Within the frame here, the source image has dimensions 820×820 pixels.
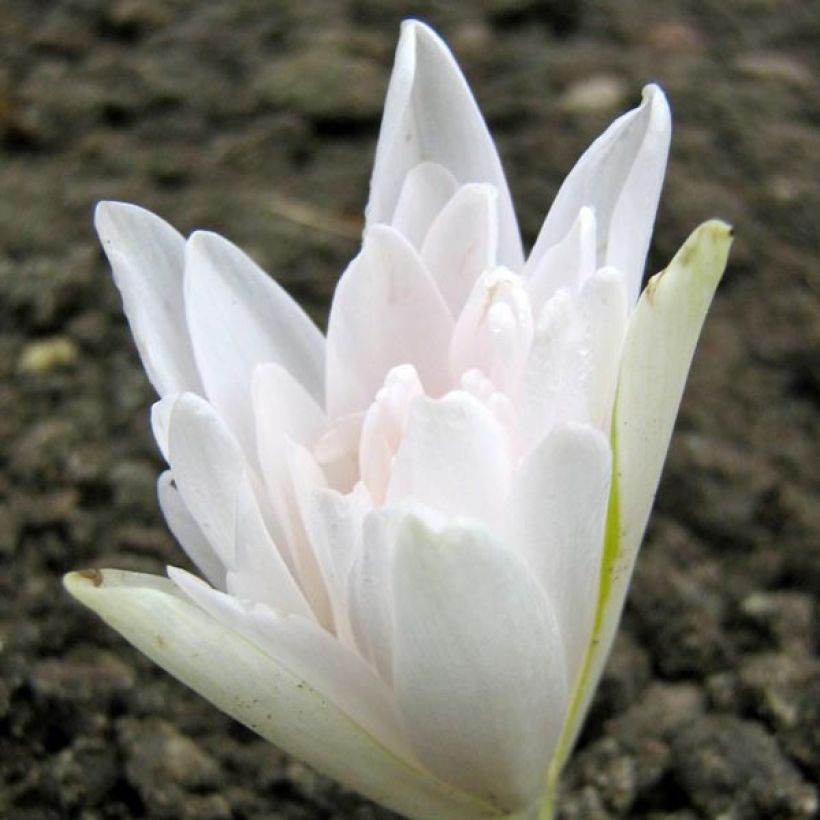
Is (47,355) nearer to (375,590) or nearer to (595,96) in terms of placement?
(595,96)

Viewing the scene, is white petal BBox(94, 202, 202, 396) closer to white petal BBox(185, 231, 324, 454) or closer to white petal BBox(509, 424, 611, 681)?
white petal BBox(185, 231, 324, 454)

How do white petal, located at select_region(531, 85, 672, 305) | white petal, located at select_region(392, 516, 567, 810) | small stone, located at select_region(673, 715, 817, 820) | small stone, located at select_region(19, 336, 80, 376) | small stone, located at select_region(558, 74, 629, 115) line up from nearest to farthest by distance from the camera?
white petal, located at select_region(392, 516, 567, 810) → white petal, located at select_region(531, 85, 672, 305) → small stone, located at select_region(673, 715, 817, 820) → small stone, located at select_region(19, 336, 80, 376) → small stone, located at select_region(558, 74, 629, 115)

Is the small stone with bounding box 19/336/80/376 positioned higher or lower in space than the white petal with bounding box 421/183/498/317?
lower

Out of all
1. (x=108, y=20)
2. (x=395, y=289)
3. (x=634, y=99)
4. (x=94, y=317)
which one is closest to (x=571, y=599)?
(x=395, y=289)

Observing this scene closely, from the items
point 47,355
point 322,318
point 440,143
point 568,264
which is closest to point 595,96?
point 322,318

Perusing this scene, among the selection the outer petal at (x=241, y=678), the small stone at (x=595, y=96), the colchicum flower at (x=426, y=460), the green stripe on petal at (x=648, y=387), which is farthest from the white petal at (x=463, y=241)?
the small stone at (x=595, y=96)

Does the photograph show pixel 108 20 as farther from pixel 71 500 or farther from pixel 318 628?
pixel 318 628

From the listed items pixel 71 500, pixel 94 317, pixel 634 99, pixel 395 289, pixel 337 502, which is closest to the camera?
pixel 337 502

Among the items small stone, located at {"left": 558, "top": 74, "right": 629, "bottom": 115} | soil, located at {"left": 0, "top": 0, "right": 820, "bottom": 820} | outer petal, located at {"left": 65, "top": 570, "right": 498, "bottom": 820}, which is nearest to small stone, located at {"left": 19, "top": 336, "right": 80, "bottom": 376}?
soil, located at {"left": 0, "top": 0, "right": 820, "bottom": 820}
